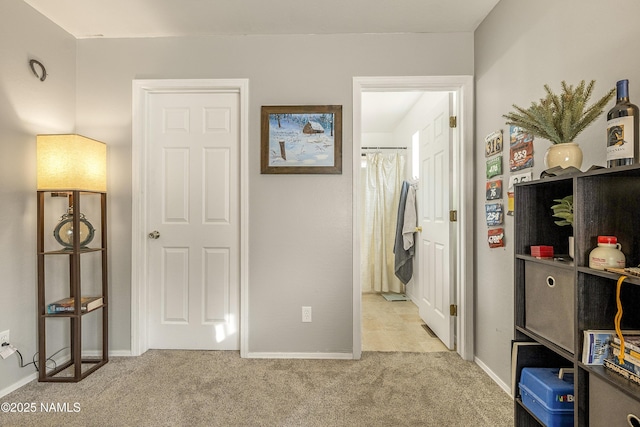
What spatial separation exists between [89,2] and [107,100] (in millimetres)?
660

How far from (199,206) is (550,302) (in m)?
2.29

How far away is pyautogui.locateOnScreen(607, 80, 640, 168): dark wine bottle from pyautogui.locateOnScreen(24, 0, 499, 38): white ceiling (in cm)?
145

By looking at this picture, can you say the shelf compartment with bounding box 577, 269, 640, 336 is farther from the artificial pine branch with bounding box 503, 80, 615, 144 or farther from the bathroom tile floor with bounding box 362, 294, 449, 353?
the bathroom tile floor with bounding box 362, 294, 449, 353

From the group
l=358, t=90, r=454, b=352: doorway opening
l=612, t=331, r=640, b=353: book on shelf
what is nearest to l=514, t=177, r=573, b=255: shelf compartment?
l=612, t=331, r=640, b=353: book on shelf

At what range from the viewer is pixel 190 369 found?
7.66 feet

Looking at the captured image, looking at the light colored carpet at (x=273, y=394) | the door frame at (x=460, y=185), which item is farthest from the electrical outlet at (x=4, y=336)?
the door frame at (x=460, y=185)

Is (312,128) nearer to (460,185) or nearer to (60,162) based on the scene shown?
(460,185)

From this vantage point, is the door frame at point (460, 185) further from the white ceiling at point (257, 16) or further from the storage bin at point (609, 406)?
the storage bin at point (609, 406)

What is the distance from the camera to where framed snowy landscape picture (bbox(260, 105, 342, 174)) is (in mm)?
2510

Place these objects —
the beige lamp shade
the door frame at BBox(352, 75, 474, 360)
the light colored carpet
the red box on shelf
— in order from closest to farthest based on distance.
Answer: the red box on shelf, the light colored carpet, the beige lamp shade, the door frame at BBox(352, 75, 474, 360)

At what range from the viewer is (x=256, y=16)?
230 centimetres

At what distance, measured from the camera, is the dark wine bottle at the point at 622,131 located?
1.02 m

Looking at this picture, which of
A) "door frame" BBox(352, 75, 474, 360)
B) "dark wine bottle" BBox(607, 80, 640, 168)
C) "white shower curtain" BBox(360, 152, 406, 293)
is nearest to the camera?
"dark wine bottle" BBox(607, 80, 640, 168)

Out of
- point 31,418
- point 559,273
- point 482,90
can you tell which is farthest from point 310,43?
point 31,418
